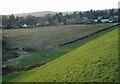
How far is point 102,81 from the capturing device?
1756cm

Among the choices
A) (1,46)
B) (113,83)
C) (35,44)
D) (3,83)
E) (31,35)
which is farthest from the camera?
(31,35)

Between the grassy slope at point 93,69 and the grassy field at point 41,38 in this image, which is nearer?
the grassy slope at point 93,69

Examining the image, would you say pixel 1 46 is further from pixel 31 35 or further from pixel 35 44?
pixel 31 35

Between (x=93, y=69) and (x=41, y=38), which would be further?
(x=41, y=38)

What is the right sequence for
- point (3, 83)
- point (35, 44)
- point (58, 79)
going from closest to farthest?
1. point (58, 79)
2. point (3, 83)
3. point (35, 44)

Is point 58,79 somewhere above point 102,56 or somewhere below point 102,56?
below

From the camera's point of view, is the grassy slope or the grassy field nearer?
the grassy slope

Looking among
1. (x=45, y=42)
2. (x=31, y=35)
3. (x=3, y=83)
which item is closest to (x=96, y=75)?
(x=3, y=83)

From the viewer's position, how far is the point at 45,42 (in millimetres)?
66812

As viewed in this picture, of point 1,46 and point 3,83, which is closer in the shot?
point 3,83

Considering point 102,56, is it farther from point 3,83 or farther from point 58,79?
point 3,83

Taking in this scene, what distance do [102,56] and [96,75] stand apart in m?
3.53

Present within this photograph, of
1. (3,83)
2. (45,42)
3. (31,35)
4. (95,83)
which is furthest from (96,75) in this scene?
(31,35)

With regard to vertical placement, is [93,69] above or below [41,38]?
above
